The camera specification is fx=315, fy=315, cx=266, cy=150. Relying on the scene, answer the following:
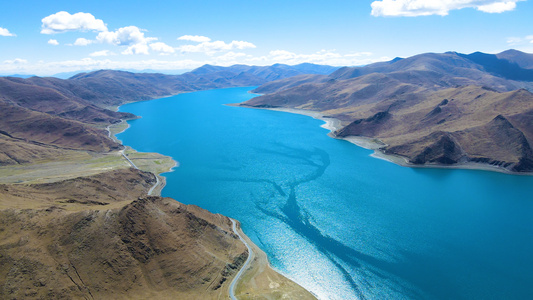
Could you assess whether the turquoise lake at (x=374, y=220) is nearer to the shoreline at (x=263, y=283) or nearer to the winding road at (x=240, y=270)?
the shoreline at (x=263, y=283)

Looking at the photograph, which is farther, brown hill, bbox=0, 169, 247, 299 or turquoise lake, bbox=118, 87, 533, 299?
turquoise lake, bbox=118, 87, 533, 299

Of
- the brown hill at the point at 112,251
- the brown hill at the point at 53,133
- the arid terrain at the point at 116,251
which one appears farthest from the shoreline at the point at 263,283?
the brown hill at the point at 53,133

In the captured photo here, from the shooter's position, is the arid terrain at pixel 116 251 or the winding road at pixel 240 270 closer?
the arid terrain at pixel 116 251

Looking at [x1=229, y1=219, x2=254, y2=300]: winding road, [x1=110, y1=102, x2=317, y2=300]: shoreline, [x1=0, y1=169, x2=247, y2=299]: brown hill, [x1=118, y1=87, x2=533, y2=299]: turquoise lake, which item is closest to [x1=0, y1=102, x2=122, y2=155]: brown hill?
[x1=118, y1=87, x2=533, y2=299]: turquoise lake

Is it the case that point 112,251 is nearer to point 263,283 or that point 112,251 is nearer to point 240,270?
point 240,270

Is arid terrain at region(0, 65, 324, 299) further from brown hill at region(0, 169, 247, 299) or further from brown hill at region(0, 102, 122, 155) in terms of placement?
brown hill at region(0, 102, 122, 155)

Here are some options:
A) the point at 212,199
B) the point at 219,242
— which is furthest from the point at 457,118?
the point at 219,242
